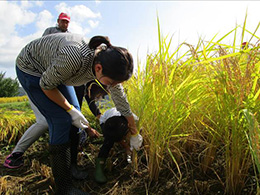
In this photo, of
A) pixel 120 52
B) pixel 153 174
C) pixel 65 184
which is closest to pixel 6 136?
pixel 65 184

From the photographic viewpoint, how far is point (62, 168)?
132 centimetres

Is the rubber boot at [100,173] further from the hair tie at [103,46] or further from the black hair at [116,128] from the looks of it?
the hair tie at [103,46]

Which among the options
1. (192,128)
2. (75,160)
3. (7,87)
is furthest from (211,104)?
(7,87)

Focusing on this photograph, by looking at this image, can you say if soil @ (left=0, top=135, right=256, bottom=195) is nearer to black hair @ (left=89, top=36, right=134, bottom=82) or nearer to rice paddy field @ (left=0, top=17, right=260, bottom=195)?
rice paddy field @ (left=0, top=17, right=260, bottom=195)

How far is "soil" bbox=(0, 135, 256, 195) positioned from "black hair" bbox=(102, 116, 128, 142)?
0.19 metres

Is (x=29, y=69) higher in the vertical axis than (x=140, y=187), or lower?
higher

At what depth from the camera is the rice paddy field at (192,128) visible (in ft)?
3.33

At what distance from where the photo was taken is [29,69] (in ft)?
4.19

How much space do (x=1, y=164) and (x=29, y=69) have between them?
4.22ft

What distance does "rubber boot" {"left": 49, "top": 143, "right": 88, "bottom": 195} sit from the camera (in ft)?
4.28

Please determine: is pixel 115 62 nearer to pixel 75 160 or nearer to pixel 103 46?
pixel 103 46

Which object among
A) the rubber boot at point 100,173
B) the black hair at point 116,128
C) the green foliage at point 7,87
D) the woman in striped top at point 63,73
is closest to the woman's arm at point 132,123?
the woman in striped top at point 63,73

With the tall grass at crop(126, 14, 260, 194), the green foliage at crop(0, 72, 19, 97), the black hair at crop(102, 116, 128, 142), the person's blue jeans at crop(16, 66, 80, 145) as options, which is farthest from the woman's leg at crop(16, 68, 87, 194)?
the green foliage at crop(0, 72, 19, 97)

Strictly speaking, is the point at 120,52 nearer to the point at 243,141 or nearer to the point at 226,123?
the point at 226,123
